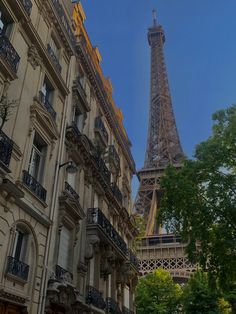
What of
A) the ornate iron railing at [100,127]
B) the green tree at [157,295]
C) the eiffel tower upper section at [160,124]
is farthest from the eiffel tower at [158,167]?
the ornate iron railing at [100,127]

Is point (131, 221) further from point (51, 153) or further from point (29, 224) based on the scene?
point (29, 224)

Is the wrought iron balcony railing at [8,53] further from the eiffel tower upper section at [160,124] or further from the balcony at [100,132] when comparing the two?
the eiffel tower upper section at [160,124]

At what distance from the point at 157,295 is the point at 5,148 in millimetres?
29325

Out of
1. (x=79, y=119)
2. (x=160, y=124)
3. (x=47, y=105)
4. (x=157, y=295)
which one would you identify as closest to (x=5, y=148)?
(x=47, y=105)

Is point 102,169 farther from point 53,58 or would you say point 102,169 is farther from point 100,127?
point 53,58

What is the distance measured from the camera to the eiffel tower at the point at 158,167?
52250 mm

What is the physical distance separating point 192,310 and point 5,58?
23715mm

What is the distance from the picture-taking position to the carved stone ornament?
13570 millimetres

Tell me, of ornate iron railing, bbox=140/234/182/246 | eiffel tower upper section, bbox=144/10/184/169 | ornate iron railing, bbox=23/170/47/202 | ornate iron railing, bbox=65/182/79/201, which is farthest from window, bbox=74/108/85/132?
eiffel tower upper section, bbox=144/10/184/169

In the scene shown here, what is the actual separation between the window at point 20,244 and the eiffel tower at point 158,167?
86.9 feet

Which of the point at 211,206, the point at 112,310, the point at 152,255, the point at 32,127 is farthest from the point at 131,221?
the point at 152,255

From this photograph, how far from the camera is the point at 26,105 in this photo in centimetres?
1260

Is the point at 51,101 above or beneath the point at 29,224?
above

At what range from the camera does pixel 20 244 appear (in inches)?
447
